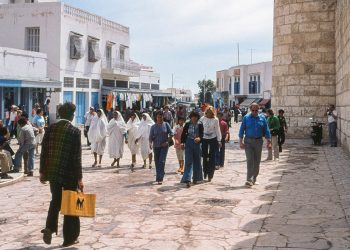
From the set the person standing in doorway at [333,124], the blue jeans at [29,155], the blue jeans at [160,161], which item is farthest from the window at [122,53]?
the blue jeans at [160,161]

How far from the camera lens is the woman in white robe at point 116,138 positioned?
41.8 feet

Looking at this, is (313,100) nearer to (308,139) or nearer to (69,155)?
(308,139)

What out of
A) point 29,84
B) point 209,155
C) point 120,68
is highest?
Answer: point 120,68

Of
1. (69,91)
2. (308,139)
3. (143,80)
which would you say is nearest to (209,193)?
(308,139)

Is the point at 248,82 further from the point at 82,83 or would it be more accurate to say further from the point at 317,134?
the point at 317,134

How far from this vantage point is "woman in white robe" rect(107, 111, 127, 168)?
41.8 feet

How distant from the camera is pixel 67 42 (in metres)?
29.9

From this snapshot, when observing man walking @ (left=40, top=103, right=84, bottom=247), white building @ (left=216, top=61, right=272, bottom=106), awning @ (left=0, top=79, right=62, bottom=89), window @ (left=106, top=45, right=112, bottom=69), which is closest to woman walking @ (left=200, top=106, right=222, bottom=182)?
man walking @ (left=40, top=103, right=84, bottom=247)

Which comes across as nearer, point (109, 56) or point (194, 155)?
point (194, 155)

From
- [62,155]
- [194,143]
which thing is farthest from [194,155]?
[62,155]

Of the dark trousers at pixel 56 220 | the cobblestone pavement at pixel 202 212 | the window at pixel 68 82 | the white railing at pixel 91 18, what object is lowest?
the cobblestone pavement at pixel 202 212

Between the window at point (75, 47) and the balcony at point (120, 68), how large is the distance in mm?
3991

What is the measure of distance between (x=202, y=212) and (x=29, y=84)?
18274mm

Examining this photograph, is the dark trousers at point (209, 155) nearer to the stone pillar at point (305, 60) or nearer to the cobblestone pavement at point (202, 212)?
the cobblestone pavement at point (202, 212)
